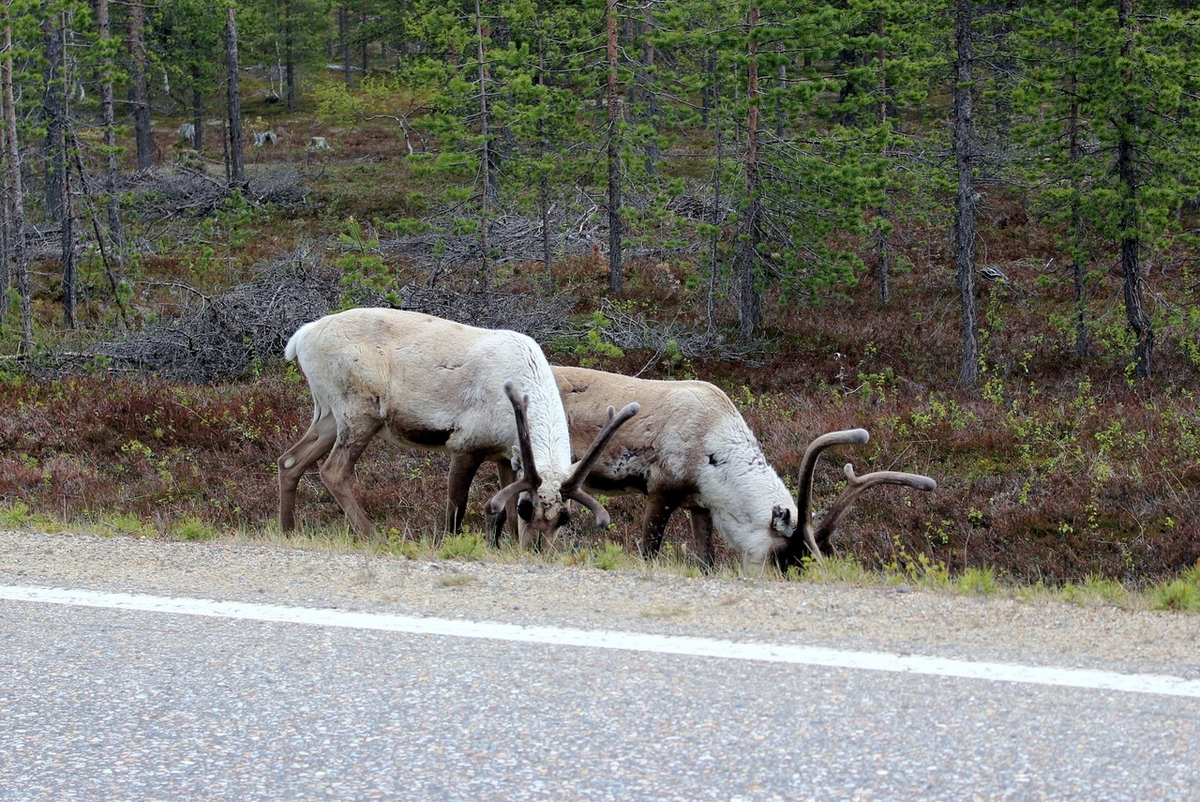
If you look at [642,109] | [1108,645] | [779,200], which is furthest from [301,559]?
[642,109]

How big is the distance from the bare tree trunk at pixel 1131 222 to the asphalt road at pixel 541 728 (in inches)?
548

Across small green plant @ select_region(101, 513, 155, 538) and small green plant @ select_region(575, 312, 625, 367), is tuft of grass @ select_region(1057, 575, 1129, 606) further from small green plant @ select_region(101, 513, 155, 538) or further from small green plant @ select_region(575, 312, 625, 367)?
small green plant @ select_region(575, 312, 625, 367)

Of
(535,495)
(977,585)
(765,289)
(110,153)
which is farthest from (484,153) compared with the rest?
(977,585)

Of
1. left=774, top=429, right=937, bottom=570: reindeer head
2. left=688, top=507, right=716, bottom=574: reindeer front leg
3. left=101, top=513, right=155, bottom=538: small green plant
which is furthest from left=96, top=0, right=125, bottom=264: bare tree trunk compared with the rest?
left=774, top=429, right=937, bottom=570: reindeer head

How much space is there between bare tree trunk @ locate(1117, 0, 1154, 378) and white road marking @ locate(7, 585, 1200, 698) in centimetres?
1349

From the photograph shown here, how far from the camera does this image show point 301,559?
6.12 meters

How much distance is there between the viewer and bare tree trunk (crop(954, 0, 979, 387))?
1591 cm

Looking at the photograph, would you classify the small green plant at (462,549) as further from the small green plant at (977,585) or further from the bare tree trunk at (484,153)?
the bare tree trunk at (484,153)

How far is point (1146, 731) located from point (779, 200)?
49.4 feet

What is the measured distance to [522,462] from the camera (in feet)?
25.1

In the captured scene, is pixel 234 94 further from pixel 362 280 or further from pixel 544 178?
pixel 362 280

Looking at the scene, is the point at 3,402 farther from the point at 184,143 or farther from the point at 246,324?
the point at 184,143

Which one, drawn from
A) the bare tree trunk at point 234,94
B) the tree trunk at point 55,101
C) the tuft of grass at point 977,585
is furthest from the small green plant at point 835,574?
the bare tree trunk at point 234,94

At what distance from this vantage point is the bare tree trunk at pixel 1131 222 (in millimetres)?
15711
